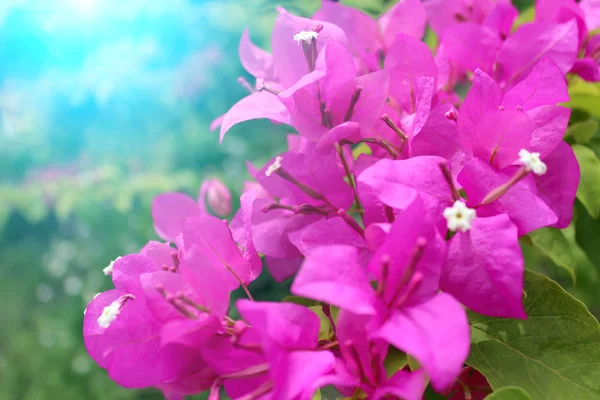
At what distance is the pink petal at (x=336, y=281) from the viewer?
0.88 ft

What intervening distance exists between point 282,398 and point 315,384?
0.07ft

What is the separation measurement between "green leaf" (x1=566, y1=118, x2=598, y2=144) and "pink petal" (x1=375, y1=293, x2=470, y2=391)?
387 millimetres

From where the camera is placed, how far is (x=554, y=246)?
0.50m

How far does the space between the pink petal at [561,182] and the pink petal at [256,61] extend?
0.26 meters

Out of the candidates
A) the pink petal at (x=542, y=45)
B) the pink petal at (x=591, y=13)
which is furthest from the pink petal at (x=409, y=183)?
the pink petal at (x=591, y=13)

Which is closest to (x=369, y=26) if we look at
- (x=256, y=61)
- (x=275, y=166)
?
(x=256, y=61)

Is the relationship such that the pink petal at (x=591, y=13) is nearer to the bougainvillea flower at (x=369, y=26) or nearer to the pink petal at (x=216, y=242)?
the bougainvillea flower at (x=369, y=26)

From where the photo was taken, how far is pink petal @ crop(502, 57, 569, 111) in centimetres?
38

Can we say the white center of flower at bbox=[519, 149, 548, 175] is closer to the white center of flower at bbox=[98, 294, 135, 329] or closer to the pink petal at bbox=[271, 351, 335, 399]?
the pink petal at bbox=[271, 351, 335, 399]

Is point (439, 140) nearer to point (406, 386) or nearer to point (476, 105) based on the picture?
point (476, 105)

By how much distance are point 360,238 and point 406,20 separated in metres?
0.28

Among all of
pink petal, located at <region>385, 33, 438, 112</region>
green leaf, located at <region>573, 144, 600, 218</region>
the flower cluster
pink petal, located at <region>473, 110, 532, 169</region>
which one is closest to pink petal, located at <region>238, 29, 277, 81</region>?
the flower cluster

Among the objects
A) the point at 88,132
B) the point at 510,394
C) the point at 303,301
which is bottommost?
the point at 88,132

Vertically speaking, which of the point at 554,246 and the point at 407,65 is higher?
the point at 407,65
